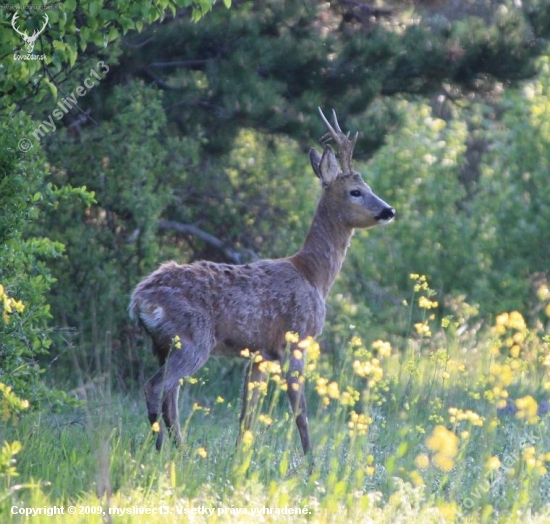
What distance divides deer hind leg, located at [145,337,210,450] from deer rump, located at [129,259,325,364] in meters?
0.02

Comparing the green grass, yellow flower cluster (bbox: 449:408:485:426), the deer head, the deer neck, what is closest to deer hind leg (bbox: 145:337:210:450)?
the green grass

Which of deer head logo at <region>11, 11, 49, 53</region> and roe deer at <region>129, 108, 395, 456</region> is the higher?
deer head logo at <region>11, 11, 49, 53</region>

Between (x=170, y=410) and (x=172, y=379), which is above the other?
(x=172, y=379)

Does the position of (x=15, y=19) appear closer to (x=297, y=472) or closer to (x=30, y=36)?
(x=30, y=36)

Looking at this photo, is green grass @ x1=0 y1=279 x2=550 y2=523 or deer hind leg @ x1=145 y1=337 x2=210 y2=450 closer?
green grass @ x1=0 y1=279 x2=550 y2=523

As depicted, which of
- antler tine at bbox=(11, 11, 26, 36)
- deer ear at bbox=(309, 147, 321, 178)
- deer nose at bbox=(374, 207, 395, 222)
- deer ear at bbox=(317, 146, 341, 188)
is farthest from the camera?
deer ear at bbox=(309, 147, 321, 178)

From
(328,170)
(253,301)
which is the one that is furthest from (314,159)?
(253,301)

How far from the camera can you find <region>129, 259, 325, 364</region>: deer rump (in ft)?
26.1

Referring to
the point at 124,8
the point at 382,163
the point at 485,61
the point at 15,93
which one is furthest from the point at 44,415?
the point at 382,163

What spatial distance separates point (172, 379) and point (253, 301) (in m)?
0.95

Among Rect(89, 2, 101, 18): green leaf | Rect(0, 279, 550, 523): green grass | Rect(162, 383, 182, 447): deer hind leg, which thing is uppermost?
Rect(89, 2, 101, 18): green leaf

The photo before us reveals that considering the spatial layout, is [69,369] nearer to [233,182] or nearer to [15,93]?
[233,182]

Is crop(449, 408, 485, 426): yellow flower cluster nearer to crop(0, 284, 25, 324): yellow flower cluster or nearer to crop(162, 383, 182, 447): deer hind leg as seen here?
crop(0, 284, 25, 324): yellow flower cluster

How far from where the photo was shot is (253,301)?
8.45m
